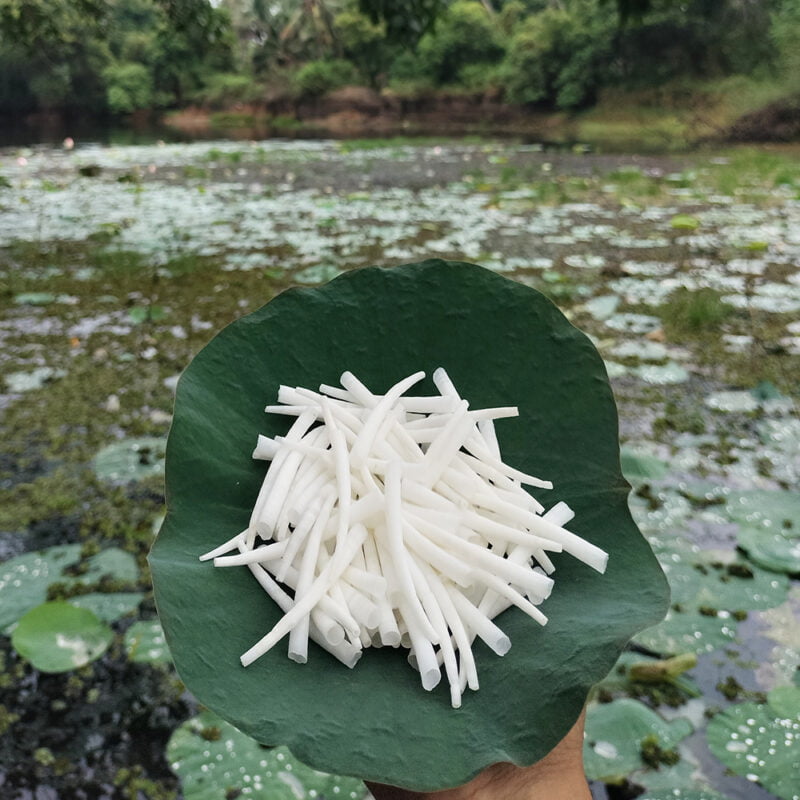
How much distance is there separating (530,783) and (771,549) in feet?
2.87

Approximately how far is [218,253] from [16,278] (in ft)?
2.73

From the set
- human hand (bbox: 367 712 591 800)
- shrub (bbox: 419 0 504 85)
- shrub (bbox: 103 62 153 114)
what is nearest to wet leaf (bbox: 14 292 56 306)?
human hand (bbox: 367 712 591 800)

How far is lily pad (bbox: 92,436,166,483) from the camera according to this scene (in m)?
1.53

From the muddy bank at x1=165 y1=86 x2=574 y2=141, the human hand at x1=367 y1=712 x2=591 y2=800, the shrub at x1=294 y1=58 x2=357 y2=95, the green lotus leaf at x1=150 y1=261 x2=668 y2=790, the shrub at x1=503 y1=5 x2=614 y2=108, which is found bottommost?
the muddy bank at x1=165 y1=86 x2=574 y2=141

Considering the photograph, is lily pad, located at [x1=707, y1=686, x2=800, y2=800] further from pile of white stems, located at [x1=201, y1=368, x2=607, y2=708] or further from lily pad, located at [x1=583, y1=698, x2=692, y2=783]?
pile of white stems, located at [x1=201, y1=368, x2=607, y2=708]

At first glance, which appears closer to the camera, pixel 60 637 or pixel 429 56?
pixel 60 637

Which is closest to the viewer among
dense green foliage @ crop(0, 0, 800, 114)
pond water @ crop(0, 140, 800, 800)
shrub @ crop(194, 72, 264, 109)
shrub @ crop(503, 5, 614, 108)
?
pond water @ crop(0, 140, 800, 800)

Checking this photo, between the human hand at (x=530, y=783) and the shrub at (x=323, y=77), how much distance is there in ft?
68.6

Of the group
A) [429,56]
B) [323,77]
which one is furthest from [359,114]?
[429,56]

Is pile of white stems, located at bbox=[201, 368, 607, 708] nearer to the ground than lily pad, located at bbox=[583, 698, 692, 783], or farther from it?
farther from it

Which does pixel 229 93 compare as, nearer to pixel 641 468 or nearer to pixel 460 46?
pixel 460 46

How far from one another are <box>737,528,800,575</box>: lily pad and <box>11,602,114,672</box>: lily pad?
3.54 ft

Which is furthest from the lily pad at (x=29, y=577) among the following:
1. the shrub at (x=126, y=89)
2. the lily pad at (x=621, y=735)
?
the shrub at (x=126, y=89)

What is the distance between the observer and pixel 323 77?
1941 centimetres
